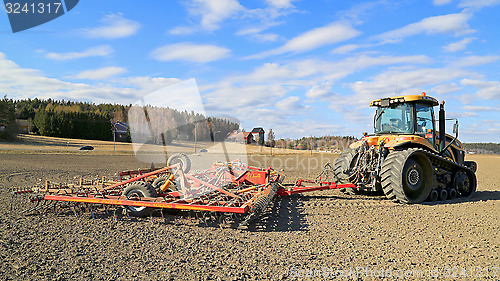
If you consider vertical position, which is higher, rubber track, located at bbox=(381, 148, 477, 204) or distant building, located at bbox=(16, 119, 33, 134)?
distant building, located at bbox=(16, 119, 33, 134)

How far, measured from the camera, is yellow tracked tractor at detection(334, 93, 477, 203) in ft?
25.9

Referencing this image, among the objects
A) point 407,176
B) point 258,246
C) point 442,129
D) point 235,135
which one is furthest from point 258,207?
point 235,135

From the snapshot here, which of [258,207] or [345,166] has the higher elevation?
[345,166]

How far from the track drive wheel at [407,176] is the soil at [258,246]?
76 cm

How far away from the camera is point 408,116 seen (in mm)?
8828

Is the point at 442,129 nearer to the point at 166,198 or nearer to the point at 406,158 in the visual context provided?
the point at 406,158

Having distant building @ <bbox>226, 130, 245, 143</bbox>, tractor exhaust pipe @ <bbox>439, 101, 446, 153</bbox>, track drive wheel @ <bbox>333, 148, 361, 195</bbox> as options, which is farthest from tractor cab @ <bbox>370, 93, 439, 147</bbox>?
distant building @ <bbox>226, 130, 245, 143</bbox>

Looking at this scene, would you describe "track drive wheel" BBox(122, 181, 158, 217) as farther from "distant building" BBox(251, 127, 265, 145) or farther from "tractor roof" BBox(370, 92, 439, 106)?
"distant building" BBox(251, 127, 265, 145)

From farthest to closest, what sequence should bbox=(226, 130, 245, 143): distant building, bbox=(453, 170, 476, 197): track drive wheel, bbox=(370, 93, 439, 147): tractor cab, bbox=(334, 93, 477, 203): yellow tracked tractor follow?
bbox=(226, 130, 245, 143): distant building < bbox=(453, 170, 476, 197): track drive wheel < bbox=(370, 93, 439, 147): tractor cab < bbox=(334, 93, 477, 203): yellow tracked tractor

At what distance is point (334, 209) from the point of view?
7.40 meters

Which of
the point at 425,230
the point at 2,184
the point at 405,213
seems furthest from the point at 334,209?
the point at 2,184

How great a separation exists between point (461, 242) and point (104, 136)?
218ft

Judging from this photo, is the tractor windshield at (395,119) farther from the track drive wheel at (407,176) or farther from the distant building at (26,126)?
the distant building at (26,126)

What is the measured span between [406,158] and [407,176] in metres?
0.64
